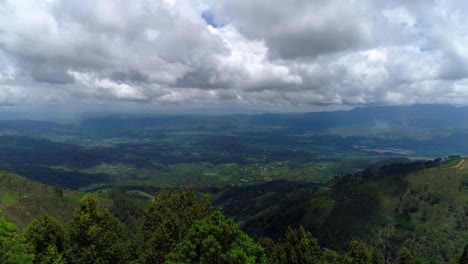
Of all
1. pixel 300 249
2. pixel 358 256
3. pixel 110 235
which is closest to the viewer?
pixel 110 235

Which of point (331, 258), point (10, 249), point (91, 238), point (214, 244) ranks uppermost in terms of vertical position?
point (214, 244)

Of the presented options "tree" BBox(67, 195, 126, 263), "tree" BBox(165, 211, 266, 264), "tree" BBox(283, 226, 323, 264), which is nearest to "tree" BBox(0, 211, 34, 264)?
"tree" BBox(67, 195, 126, 263)

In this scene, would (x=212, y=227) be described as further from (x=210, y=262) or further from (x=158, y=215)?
(x=158, y=215)

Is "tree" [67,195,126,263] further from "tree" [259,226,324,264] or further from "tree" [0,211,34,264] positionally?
"tree" [259,226,324,264]

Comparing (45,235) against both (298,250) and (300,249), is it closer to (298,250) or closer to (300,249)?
(298,250)

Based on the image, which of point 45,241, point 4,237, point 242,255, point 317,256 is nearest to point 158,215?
point 45,241

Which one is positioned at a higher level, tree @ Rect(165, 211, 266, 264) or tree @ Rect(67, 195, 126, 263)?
tree @ Rect(165, 211, 266, 264)

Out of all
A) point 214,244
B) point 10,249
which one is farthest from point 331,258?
point 10,249
